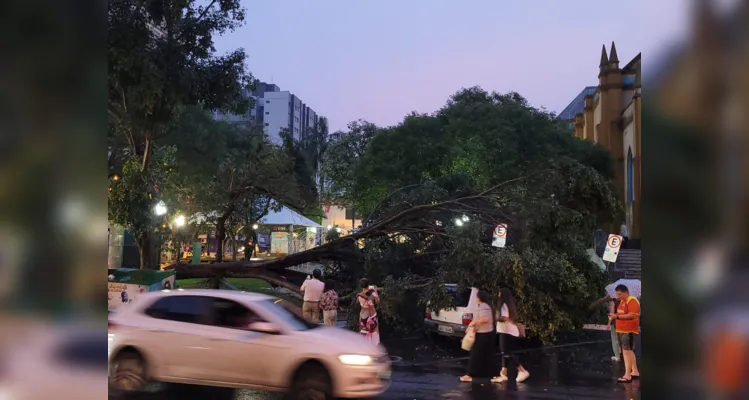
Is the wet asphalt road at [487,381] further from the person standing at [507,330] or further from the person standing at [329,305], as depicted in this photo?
the person standing at [329,305]

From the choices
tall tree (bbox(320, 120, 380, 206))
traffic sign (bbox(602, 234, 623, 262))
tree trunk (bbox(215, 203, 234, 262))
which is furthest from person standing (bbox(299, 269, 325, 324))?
tall tree (bbox(320, 120, 380, 206))

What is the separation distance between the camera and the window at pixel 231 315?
6.56 m

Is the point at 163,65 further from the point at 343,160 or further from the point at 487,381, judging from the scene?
the point at 343,160

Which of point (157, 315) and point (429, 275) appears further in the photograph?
point (429, 275)

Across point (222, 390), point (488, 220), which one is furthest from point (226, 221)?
point (222, 390)

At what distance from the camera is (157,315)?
21.8 feet

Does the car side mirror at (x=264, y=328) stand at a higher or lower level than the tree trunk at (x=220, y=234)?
lower

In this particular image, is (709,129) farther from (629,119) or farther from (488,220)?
(629,119)

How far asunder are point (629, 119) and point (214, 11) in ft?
94.4

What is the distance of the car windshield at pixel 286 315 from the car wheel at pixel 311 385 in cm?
52

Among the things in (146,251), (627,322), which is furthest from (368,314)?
(146,251)

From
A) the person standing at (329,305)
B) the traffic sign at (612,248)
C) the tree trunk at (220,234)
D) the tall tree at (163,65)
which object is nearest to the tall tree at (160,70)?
the tall tree at (163,65)

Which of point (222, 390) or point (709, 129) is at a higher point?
point (709, 129)

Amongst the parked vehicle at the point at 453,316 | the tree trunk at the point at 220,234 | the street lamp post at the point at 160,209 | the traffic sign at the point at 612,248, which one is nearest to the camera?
the parked vehicle at the point at 453,316
